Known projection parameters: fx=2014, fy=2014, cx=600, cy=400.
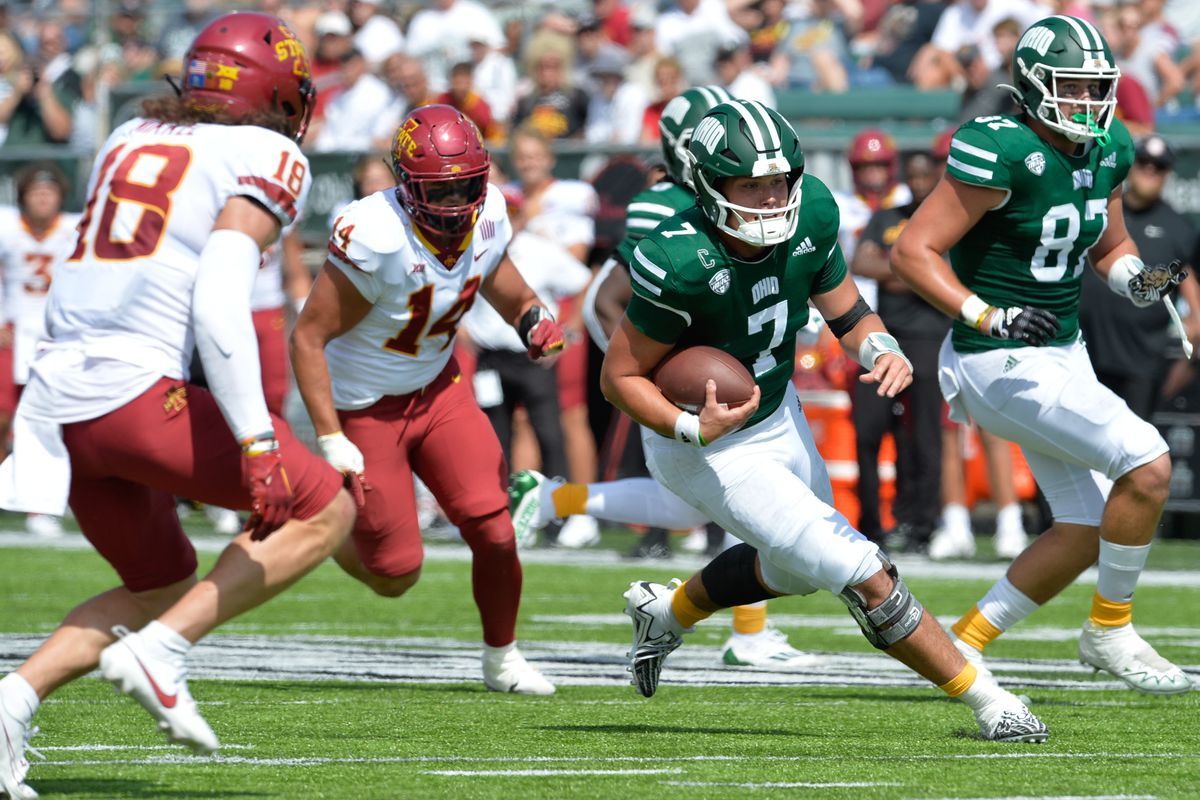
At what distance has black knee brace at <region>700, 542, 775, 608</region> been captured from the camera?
17.7 ft

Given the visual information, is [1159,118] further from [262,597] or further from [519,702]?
[262,597]

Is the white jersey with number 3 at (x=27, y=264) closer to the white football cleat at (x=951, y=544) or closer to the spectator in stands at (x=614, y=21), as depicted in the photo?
the spectator in stands at (x=614, y=21)

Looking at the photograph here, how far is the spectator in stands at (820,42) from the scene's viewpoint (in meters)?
14.6

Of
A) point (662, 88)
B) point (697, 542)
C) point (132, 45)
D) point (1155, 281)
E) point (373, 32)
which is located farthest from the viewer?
point (132, 45)

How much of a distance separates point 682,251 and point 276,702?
1.77 meters

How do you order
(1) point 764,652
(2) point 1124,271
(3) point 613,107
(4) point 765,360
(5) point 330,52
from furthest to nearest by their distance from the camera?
(5) point 330,52, (3) point 613,107, (1) point 764,652, (2) point 1124,271, (4) point 765,360

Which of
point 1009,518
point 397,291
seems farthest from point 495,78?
point 397,291

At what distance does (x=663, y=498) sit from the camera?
6801mm

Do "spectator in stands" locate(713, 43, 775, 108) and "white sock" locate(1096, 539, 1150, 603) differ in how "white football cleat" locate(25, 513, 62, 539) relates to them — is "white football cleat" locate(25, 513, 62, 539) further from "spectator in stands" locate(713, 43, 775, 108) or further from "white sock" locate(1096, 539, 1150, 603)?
"white sock" locate(1096, 539, 1150, 603)

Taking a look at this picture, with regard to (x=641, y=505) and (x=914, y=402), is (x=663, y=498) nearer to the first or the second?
(x=641, y=505)

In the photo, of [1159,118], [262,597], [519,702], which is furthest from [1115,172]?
[1159,118]

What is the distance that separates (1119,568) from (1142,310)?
15.9 ft

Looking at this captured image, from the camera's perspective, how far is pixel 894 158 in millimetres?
10945

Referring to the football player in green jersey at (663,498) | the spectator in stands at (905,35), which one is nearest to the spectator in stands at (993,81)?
the spectator in stands at (905,35)
